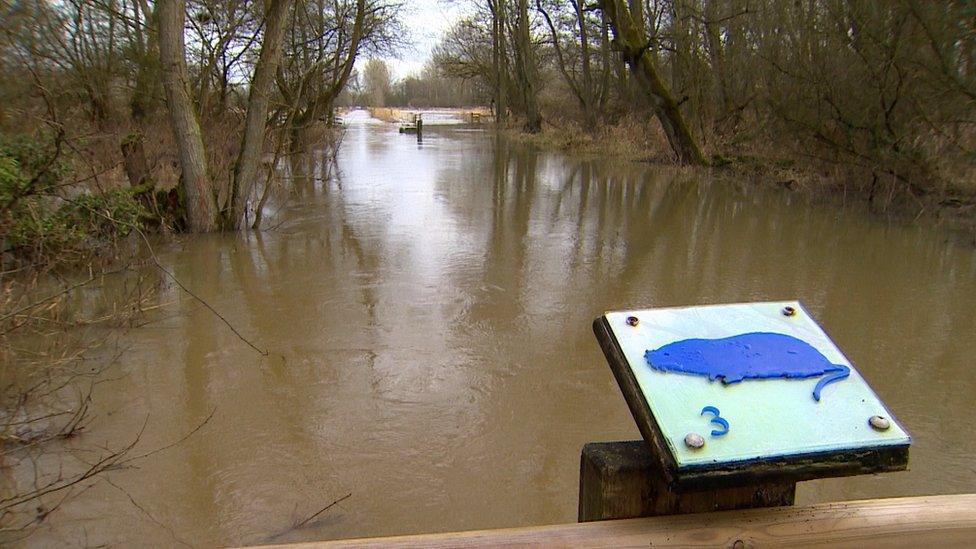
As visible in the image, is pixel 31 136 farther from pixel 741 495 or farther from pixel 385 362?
pixel 741 495

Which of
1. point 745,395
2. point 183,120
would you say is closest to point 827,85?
point 183,120

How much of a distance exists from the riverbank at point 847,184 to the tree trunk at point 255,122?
1008 cm

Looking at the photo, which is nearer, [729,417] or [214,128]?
[729,417]

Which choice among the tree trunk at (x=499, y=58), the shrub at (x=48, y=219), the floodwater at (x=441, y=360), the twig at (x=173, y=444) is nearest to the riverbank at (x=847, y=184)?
the floodwater at (x=441, y=360)

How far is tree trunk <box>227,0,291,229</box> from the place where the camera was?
8547mm

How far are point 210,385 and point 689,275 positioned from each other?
16.8 ft

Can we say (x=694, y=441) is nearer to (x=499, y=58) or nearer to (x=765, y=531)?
(x=765, y=531)

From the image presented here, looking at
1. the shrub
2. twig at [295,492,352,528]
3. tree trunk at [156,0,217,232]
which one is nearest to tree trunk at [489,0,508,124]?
tree trunk at [156,0,217,232]

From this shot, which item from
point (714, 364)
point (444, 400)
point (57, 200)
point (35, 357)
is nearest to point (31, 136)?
point (57, 200)

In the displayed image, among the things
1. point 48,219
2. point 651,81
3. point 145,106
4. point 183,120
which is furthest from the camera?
point 651,81

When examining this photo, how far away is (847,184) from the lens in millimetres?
11891

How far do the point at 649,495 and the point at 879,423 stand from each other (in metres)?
0.48

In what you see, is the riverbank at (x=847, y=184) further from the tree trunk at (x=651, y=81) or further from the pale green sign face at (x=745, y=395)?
the pale green sign face at (x=745, y=395)

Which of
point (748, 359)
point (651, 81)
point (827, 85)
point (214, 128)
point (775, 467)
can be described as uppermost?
point (651, 81)
